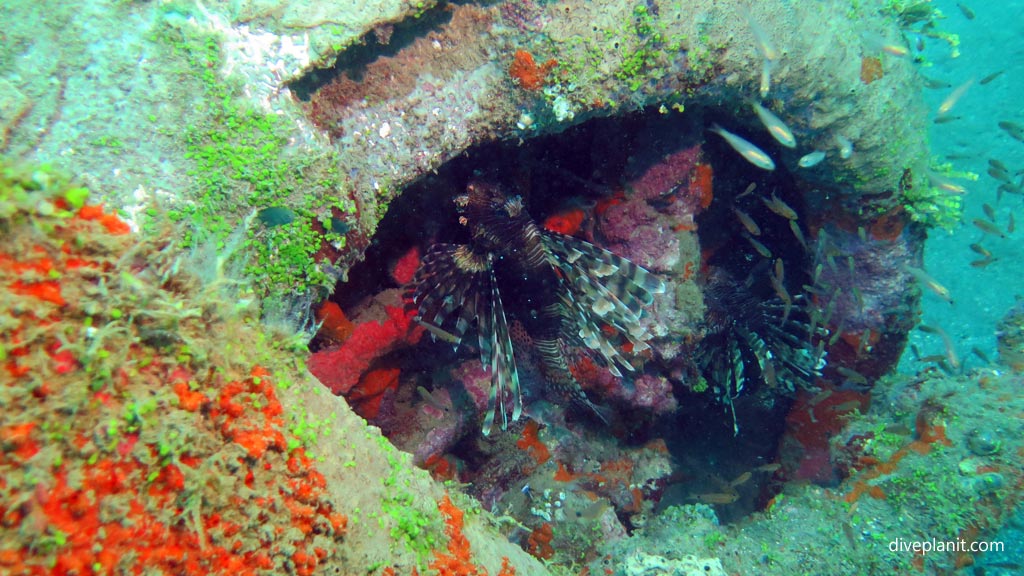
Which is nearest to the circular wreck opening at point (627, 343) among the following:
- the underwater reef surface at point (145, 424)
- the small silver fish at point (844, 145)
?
the small silver fish at point (844, 145)

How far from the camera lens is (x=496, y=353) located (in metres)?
3.95

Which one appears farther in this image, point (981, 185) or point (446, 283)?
point (981, 185)

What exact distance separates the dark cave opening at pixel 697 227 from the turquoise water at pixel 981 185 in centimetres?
1007

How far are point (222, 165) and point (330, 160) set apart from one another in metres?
0.56

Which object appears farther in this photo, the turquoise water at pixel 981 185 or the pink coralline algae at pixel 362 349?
the turquoise water at pixel 981 185

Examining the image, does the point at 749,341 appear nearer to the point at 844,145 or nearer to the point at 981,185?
the point at 844,145

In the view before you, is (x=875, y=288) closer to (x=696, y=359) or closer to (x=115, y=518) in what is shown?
(x=696, y=359)

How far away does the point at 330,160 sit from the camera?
109 inches

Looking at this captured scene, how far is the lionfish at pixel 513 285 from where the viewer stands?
3828 mm

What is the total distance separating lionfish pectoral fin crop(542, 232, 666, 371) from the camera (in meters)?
3.99

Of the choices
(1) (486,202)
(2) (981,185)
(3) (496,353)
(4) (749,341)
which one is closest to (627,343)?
(4) (749,341)

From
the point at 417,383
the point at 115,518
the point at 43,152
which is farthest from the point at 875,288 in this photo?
the point at 43,152

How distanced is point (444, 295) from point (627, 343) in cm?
192

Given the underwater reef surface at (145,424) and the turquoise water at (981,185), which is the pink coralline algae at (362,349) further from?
the turquoise water at (981,185)
